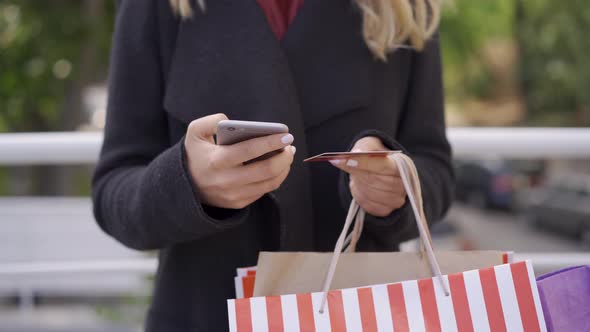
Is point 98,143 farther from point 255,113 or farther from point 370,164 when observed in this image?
point 370,164

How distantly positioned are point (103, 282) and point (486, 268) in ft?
18.2

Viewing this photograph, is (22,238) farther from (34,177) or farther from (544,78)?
(544,78)

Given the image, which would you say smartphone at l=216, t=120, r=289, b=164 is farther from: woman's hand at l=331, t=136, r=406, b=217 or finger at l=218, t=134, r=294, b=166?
woman's hand at l=331, t=136, r=406, b=217

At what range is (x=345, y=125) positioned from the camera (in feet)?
2.96

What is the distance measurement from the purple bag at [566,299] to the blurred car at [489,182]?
51.0 ft

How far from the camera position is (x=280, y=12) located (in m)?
0.91

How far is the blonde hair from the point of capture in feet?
2.94

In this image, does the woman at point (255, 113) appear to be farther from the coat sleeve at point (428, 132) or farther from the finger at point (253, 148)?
the finger at point (253, 148)

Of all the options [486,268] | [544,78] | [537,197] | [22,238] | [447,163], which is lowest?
[486,268]

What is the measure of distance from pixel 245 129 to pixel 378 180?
0.76 feet

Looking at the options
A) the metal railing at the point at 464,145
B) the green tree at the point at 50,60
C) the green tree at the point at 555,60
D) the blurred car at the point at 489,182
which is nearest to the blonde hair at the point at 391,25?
the metal railing at the point at 464,145

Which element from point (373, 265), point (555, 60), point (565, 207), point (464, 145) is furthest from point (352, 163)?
point (555, 60)

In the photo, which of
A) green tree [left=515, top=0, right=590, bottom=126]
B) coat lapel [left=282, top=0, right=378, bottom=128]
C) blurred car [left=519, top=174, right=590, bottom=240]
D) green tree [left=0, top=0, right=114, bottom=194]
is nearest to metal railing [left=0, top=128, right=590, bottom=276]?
coat lapel [left=282, top=0, right=378, bottom=128]

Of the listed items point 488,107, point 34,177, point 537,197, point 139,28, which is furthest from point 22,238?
point 488,107
